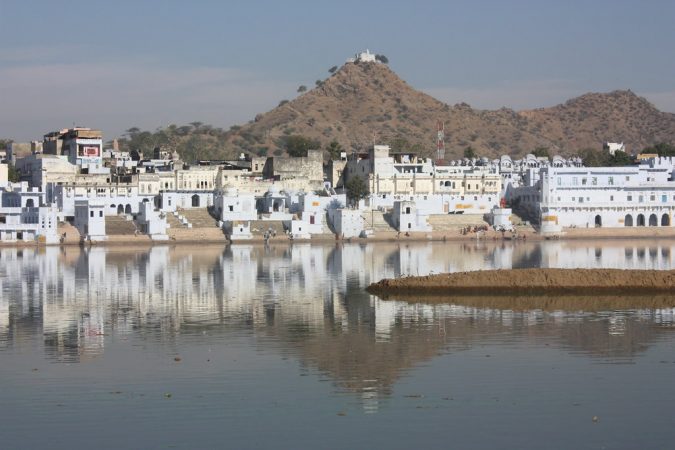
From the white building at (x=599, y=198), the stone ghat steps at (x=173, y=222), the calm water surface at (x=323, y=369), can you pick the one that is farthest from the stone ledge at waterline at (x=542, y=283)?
the white building at (x=599, y=198)

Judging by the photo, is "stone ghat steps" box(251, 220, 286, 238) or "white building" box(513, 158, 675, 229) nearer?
"stone ghat steps" box(251, 220, 286, 238)

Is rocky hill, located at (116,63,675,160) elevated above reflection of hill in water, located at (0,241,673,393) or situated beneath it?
elevated above

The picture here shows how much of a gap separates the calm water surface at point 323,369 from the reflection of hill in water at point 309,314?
0.08m

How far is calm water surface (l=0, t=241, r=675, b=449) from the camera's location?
15.3 meters

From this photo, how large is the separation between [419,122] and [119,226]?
80066 millimetres

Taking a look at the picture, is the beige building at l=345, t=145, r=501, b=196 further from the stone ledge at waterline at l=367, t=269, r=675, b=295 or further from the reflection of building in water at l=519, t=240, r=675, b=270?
the stone ledge at waterline at l=367, t=269, r=675, b=295

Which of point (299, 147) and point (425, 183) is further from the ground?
point (299, 147)

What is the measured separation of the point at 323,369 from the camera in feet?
64.2

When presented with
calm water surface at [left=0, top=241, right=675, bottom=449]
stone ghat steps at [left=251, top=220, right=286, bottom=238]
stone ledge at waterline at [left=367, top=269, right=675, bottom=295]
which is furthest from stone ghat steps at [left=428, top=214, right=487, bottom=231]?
stone ledge at waterline at [left=367, top=269, right=675, bottom=295]

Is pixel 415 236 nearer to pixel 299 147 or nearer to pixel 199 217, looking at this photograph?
pixel 199 217

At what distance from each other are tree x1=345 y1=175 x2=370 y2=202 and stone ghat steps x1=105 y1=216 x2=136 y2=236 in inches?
553

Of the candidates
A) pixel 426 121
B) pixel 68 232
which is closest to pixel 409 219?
pixel 68 232

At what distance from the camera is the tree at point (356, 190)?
73.0 m

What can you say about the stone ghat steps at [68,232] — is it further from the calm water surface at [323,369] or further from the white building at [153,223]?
the calm water surface at [323,369]
